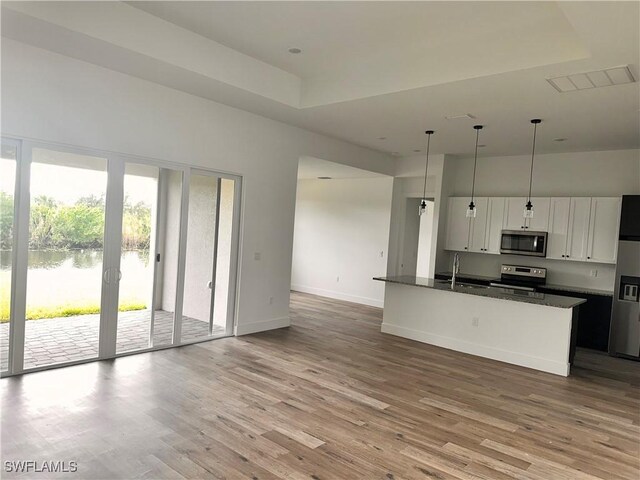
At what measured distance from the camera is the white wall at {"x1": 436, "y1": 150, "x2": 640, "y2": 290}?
6535 mm

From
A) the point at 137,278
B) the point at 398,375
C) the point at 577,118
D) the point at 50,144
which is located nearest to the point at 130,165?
the point at 50,144

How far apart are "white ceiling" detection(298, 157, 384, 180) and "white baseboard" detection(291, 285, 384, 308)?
2.46 metres

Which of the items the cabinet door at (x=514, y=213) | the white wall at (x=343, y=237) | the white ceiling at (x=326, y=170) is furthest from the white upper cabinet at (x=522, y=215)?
the white ceiling at (x=326, y=170)

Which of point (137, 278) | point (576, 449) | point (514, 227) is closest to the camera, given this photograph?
point (576, 449)

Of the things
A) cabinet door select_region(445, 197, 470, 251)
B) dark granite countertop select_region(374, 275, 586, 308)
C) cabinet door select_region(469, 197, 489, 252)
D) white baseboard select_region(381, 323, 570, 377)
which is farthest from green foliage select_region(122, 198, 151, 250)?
cabinet door select_region(469, 197, 489, 252)

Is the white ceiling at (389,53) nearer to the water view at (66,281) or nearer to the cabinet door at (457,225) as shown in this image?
the water view at (66,281)

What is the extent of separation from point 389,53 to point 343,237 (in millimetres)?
5292

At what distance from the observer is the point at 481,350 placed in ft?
18.2

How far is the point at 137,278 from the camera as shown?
4.78 m

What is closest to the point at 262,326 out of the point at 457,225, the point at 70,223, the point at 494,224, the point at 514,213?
the point at 70,223

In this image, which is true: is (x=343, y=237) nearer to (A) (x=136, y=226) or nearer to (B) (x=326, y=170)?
(B) (x=326, y=170)

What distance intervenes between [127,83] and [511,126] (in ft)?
14.8

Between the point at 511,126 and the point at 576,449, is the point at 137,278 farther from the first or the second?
the point at 511,126

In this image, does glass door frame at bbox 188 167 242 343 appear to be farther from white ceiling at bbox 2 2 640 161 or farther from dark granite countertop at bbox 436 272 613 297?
dark granite countertop at bbox 436 272 613 297
